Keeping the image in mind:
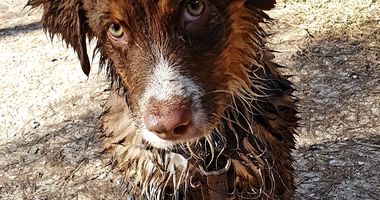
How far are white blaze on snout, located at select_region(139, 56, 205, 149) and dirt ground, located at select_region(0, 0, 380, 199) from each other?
4.74ft

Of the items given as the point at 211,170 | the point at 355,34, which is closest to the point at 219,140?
the point at 211,170

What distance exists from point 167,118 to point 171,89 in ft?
0.51

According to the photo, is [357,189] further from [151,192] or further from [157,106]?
[157,106]

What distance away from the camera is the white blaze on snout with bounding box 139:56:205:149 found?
127 inches

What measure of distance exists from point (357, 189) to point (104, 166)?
5.89 feet

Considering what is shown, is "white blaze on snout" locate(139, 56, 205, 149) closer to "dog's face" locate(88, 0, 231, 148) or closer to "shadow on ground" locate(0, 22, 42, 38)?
"dog's face" locate(88, 0, 231, 148)

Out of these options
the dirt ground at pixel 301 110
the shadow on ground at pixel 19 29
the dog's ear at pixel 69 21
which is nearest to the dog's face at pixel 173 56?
the dog's ear at pixel 69 21

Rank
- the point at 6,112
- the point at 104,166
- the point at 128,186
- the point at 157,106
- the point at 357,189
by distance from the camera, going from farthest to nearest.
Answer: the point at 6,112
the point at 104,166
the point at 357,189
the point at 128,186
the point at 157,106

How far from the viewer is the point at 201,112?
10.9 ft

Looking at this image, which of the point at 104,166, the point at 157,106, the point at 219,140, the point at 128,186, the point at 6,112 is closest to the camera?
the point at 157,106

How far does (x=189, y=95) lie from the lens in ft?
10.6

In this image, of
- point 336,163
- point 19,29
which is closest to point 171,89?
point 336,163

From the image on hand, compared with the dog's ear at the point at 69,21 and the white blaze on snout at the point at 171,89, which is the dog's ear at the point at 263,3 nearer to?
the white blaze on snout at the point at 171,89

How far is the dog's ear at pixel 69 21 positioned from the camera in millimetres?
3748
